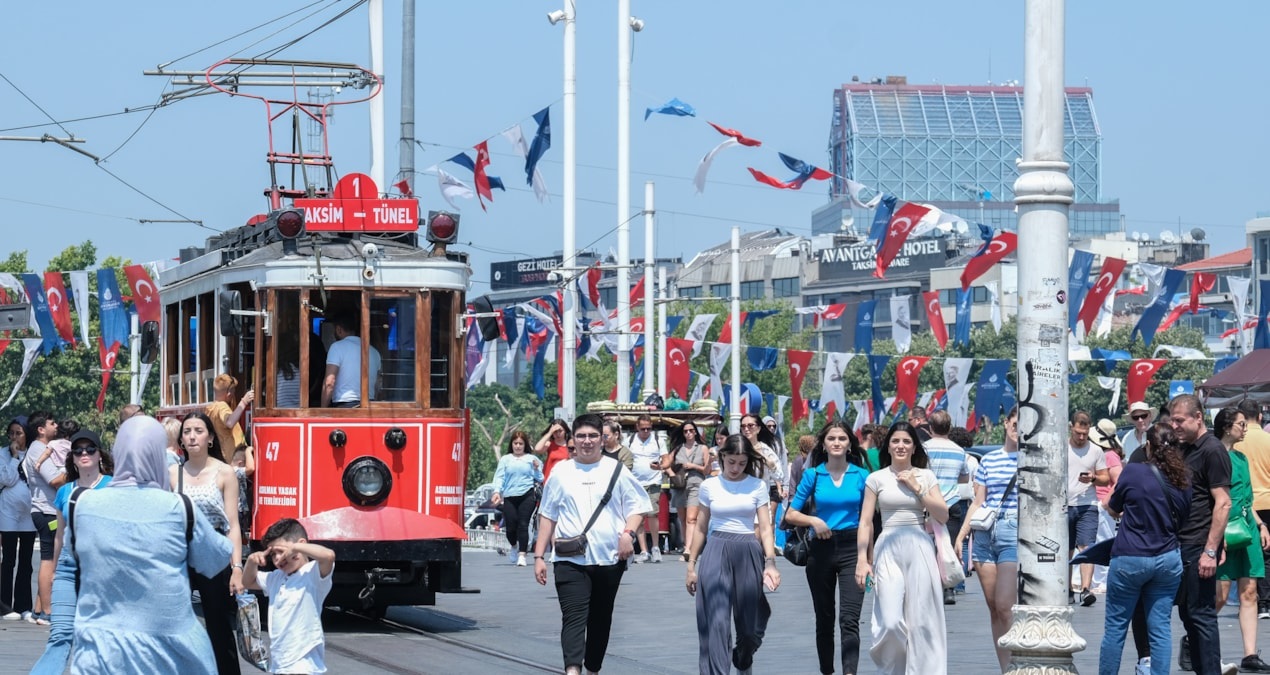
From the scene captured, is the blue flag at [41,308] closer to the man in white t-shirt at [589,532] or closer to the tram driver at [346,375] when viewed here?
the tram driver at [346,375]

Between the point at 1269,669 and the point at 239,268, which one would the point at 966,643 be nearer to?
the point at 1269,669

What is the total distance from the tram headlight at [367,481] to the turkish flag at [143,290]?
18642 mm

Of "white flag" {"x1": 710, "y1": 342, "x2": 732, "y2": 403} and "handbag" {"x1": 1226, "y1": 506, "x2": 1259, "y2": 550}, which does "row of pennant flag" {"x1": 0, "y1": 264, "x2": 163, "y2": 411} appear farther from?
"handbag" {"x1": 1226, "y1": 506, "x2": 1259, "y2": 550}

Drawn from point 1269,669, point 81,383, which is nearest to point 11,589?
point 1269,669

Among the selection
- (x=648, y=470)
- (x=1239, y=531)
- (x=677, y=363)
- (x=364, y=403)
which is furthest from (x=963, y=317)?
(x=1239, y=531)

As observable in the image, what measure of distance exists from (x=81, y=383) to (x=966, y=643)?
221ft

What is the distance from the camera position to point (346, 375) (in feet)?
49.9

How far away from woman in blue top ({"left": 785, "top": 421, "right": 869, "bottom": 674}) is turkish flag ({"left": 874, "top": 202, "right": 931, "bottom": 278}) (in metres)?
16.6

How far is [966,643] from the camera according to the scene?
1463 centimetres

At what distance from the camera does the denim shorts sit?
12.0 m

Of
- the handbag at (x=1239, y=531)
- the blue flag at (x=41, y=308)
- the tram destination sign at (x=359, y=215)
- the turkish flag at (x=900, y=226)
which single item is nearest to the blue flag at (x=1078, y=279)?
the turkish flag at (x=900, y=226)

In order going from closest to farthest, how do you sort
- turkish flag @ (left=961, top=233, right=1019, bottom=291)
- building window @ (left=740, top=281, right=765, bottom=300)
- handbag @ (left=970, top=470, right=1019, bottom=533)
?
handbag @ (left=970, top=470, right=1019, bottom=533) → turkish flag @ (left=961, top=233, right=1019, bottom=291) → building window @ (left=740, top=281, right=765, bottom=300)

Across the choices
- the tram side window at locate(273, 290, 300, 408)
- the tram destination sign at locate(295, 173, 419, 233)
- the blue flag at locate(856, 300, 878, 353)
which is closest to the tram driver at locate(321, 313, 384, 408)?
the tram side window at locate(273, 290, 300, 408)

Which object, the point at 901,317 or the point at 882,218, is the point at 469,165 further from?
the point at 901,317
